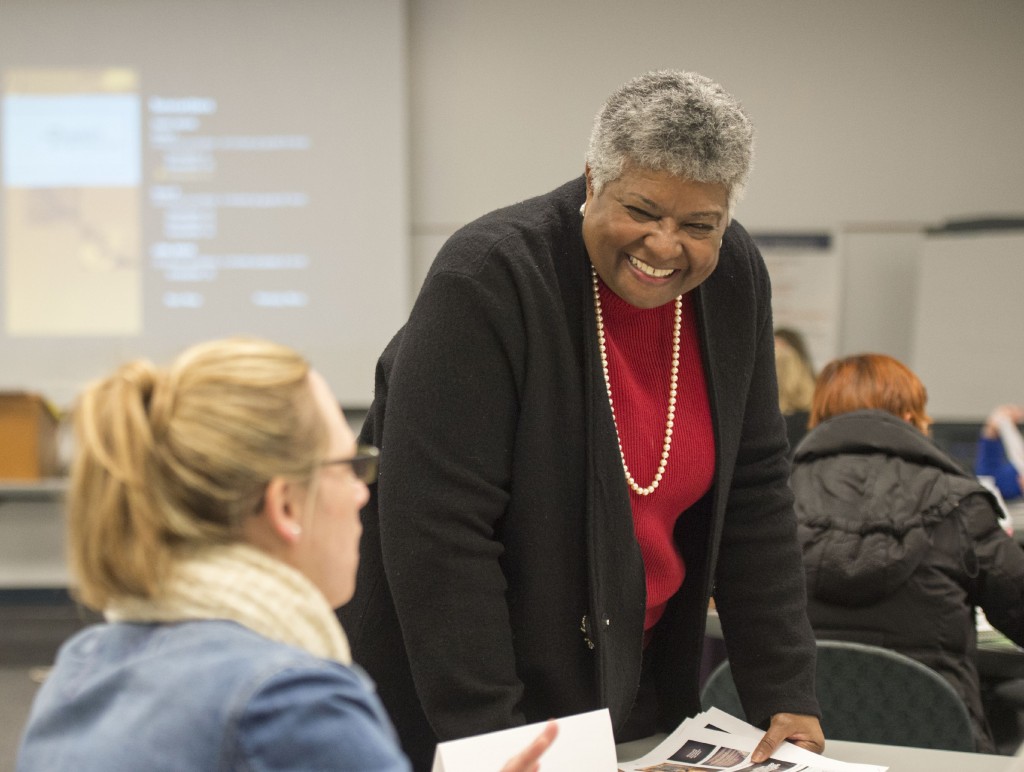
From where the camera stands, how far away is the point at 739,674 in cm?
149

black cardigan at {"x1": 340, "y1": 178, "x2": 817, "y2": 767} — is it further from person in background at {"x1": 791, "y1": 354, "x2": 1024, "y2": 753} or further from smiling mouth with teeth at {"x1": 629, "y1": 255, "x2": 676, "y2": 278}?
person in background at {"x1": 791, "y1": 354, "x2": 1024, "y2": 753}

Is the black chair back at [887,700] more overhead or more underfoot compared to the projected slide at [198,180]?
more underfoot

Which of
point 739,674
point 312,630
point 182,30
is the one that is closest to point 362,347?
point 182,30

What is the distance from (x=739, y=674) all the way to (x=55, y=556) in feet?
15.6

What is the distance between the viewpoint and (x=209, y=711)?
74cm

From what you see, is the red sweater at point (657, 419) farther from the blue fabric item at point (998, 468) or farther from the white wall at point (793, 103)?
the white wall at point (793, 103)

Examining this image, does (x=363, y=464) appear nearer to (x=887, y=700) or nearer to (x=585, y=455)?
(x=585, y=455)

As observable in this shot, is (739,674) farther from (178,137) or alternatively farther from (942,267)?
(178,137)

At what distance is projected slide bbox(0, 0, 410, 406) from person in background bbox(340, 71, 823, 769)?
3946mm

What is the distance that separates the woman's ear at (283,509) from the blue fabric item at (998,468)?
140 inches

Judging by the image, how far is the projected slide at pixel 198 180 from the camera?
5.16 meters

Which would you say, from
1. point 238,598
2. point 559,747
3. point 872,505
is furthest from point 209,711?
point 872,505

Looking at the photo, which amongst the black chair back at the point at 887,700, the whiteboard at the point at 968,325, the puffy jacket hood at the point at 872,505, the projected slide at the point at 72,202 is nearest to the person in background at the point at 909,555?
the puffy jacket hood at the point at 872,505

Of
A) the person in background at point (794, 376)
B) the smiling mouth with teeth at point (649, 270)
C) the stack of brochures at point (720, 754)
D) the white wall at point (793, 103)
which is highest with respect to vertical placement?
the white wall at point (793, 103)
